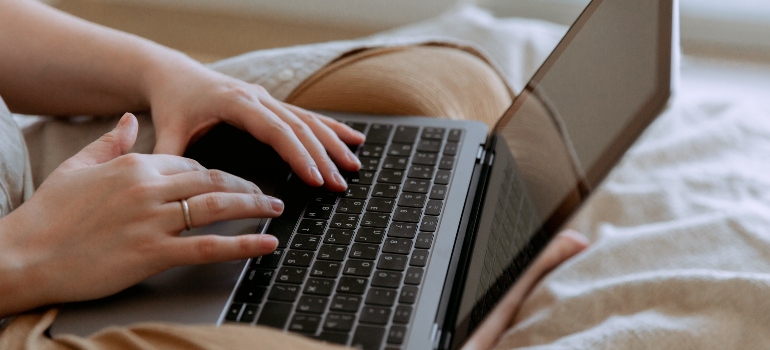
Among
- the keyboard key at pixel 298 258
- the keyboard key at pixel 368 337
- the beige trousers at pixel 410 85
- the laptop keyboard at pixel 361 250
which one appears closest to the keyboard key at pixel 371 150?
the laptop keyboard at pixel 361 250

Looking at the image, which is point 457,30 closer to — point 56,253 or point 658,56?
point 658,56

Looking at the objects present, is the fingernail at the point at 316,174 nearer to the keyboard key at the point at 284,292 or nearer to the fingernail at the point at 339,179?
the fingernail at the point at 339,179

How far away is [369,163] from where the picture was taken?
3.03ft

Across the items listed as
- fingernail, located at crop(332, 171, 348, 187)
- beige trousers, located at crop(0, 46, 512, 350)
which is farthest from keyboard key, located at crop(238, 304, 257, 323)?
beige trousers, located at crop(0, 46, 512, 350)

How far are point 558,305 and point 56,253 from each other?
1.75 ft

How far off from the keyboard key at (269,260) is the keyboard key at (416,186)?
0.59ft

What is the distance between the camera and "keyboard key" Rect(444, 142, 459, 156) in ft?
3.07

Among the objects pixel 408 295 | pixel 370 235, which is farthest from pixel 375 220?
pixel 408 295

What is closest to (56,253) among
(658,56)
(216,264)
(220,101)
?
(216,264)

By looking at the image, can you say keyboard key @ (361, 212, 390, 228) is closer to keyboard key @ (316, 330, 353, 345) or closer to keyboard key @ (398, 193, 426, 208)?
keyboard key @ (398, 193, 426, 208)

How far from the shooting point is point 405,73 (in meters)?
1.07

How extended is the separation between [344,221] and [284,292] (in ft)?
0.42

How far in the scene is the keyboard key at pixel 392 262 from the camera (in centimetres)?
75

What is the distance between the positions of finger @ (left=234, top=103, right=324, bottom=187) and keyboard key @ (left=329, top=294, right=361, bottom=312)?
18cm
